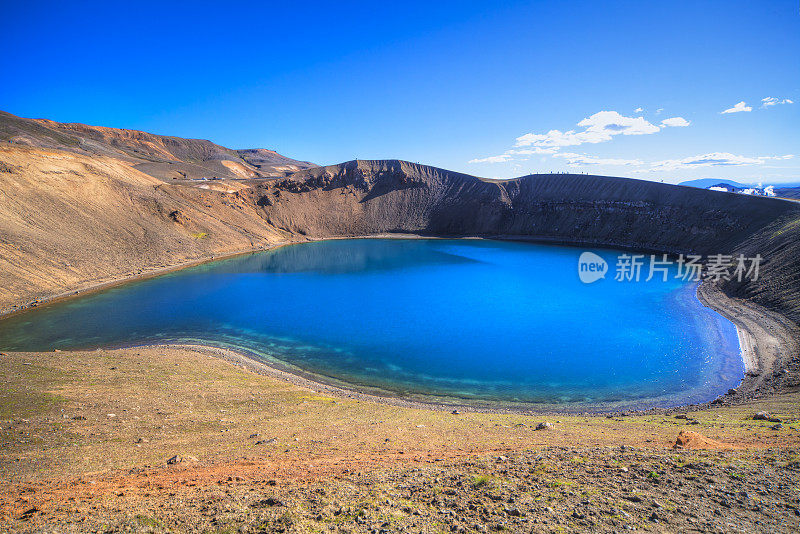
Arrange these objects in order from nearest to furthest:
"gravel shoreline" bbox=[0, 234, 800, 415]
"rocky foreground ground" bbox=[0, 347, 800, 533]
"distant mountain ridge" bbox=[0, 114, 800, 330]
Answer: "rocky foreground ground" bbox=[0, 347, 800, 533], "gravel shoreline" bbox=[0, 234, 800, 415], "distant mountain ridge" bbox=[0, 114, 800, 330]

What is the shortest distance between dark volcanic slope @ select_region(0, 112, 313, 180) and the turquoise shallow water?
6369 centimetres

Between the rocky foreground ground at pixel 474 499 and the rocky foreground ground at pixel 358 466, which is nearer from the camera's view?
the rocky foreground ground at pixel 474 499

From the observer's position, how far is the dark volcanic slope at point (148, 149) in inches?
4021

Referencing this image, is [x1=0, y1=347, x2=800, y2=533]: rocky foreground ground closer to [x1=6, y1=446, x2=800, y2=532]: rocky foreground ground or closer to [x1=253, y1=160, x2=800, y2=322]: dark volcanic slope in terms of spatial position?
[x1=6, y1=446, x2=800, y2=532]: rocky foreground ground

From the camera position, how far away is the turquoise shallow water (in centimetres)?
2286

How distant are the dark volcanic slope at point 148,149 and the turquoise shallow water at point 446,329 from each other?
63693 mm

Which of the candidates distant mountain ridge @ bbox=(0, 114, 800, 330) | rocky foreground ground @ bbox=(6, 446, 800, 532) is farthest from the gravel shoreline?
rocky foreground ground @ bbox=(6, 446, 800, 532)

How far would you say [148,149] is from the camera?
147 meters

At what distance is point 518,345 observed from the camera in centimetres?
2778

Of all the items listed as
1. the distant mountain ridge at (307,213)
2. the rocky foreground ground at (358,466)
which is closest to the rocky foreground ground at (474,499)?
the rocky foreground ground at (358,466)

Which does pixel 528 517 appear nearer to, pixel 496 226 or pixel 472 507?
pixel 472 507

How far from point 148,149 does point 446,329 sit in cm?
16517

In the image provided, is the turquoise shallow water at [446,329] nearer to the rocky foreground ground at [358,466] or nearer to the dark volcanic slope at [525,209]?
the rocky foreground ground at [358,466]

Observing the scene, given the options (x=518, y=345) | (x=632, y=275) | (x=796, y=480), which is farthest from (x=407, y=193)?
(x=796, y=480)
